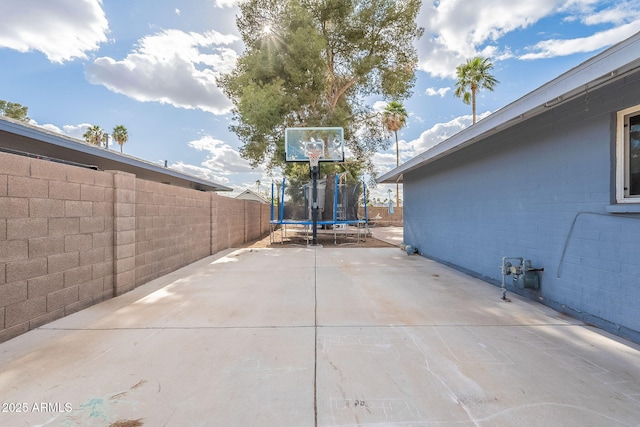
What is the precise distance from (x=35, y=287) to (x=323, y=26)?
1491 cm

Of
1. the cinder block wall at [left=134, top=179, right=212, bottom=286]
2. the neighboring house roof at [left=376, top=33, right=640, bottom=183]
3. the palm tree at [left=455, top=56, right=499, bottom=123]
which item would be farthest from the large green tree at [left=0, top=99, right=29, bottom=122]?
the palm tree at [left=455, top=56, right=499, bottom=123]

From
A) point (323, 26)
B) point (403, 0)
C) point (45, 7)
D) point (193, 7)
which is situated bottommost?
point (45, 7)

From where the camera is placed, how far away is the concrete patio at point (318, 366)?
5.51 feet

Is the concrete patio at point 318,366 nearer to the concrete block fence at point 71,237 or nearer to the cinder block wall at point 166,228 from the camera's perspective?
the concrete block fence at point 71,237

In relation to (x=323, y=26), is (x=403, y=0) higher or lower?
higher

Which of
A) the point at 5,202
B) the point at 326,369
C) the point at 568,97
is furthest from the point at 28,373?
the point at 568,97

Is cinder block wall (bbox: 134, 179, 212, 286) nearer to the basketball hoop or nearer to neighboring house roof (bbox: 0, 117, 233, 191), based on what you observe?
neighboring house roof (bbox: 0, 117, 233, 191)

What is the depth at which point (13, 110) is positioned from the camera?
21.0m

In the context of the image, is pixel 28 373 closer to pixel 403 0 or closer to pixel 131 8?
pixel 131 8

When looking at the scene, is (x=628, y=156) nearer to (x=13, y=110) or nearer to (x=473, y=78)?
(x=473, y=78)

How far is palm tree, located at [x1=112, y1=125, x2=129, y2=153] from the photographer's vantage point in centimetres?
3097

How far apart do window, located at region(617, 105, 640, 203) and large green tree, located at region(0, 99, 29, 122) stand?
101 feet

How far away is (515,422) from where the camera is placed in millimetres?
1603

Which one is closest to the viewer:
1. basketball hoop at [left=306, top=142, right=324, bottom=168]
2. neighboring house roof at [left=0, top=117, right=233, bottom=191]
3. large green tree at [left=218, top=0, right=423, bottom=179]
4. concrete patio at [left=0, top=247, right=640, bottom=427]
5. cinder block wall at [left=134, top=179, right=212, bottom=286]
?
concrete patio at [left=0, top=247, right=640, bottom=427]
